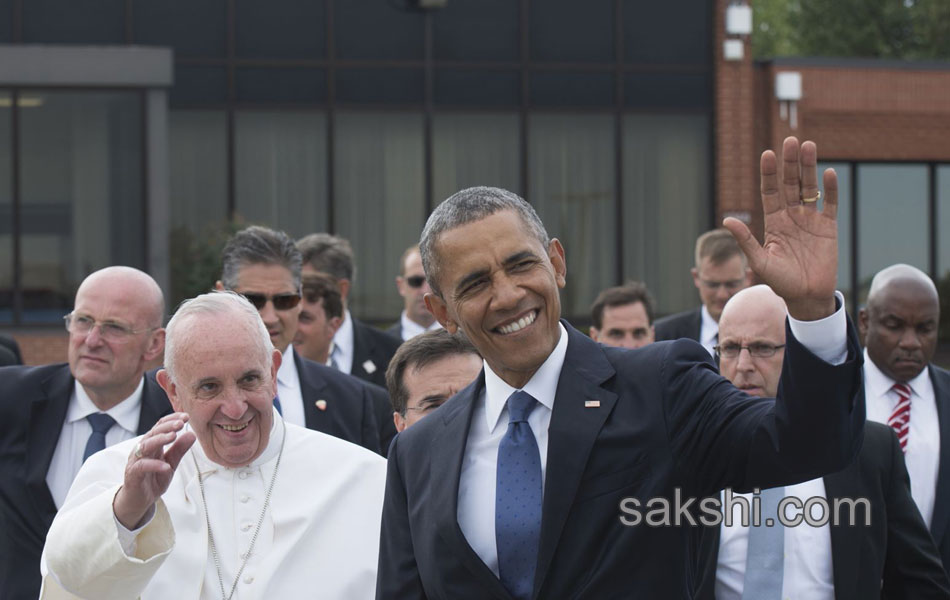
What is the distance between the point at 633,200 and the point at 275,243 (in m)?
14.4

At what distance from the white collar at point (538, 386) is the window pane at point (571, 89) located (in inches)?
649

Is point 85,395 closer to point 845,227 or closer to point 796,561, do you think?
point 796,561

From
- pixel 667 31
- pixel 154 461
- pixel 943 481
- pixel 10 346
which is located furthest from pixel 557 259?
pixel 667 31

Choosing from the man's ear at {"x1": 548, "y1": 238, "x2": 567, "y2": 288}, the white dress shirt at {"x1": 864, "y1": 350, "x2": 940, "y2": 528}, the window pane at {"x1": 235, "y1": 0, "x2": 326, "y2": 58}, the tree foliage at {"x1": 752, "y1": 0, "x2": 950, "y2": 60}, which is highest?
the tree foliage at {"x1": 752, "y1": 0, "x2": 950, "y2": 60}

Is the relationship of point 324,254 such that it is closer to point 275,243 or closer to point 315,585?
point 275,243

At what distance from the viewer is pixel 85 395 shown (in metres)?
5.43

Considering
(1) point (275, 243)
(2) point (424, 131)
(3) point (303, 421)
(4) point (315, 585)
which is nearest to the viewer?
(4) point (315, 585)

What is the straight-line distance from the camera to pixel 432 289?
11.0ft

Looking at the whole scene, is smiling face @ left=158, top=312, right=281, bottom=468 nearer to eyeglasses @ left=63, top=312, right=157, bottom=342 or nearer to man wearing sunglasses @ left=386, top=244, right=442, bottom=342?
eyeglasses @ left=63, top=312, right=157, bottom=342

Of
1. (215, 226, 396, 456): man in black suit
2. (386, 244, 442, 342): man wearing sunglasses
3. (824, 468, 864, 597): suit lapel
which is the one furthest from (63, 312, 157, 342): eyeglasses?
(386, 244, 442, 342): man wearing sunglasses

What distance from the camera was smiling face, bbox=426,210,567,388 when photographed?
316 cm

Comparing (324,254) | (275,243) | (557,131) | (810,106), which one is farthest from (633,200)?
(275,243)

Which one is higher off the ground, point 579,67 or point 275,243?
point 579,67

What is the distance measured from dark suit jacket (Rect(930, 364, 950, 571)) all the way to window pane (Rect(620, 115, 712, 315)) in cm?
1430
